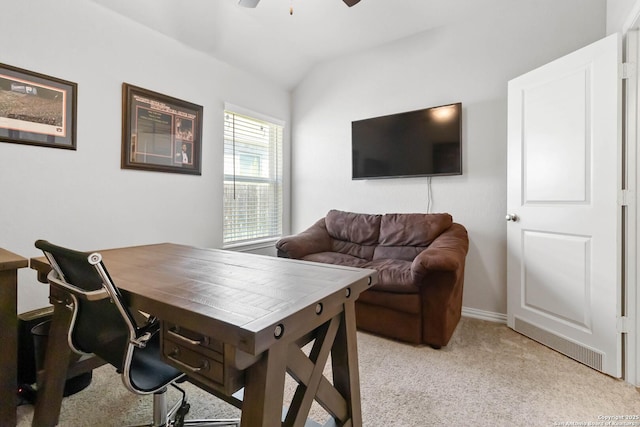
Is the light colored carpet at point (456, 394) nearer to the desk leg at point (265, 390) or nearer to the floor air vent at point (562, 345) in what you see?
the floor air vent at point (562, 345)

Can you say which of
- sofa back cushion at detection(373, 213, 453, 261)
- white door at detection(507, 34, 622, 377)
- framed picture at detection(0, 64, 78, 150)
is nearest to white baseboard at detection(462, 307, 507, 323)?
white door at detection(507, 34, 622, 377)

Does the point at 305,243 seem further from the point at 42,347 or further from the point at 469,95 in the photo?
the point at 469,95

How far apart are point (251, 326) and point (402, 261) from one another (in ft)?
7.36

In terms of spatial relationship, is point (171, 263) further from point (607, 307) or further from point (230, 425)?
point (607, 307)

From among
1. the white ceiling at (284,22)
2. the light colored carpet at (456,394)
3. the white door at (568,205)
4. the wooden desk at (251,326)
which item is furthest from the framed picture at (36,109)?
the white door at (568,205)

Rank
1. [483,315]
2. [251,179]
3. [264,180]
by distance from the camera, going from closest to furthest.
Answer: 1. [483,315]
2. [251,179]
3. [264,180]

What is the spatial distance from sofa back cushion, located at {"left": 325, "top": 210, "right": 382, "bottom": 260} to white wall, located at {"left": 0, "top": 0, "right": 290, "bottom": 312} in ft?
4.46

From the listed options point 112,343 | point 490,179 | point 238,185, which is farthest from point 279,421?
point 238,185

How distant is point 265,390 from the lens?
30.6 inches

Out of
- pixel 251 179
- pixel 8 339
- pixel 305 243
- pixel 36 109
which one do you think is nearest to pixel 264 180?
pixel 251 179

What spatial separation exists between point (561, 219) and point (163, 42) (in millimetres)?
3557

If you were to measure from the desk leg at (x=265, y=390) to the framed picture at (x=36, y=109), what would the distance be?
2.28 meters

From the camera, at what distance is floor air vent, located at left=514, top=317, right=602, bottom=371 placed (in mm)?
1931

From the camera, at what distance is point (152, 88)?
2.62 m
